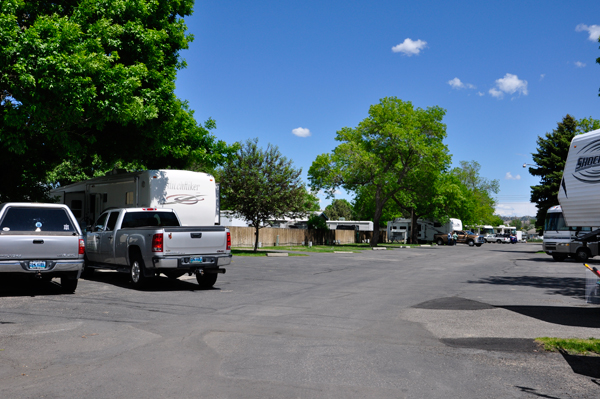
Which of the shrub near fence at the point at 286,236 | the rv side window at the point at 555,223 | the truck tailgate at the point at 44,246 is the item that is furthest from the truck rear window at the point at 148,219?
the shrub near fence at the point at 286,236

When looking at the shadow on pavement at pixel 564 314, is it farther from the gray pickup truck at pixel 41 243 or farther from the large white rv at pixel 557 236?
the large white rv at pixel 557 236

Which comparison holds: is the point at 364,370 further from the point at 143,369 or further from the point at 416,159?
the point at 416,159

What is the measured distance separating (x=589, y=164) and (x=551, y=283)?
765 cm

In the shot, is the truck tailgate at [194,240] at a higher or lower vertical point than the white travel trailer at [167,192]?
lower

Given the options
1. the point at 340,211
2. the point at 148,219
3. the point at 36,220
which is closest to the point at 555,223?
the point at 148,219

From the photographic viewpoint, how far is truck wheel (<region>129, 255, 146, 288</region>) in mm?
12440

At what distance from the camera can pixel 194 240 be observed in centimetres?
1238

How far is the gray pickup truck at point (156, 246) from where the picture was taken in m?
12.0

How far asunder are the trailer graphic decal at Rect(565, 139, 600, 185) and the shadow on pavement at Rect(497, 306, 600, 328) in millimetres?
2490

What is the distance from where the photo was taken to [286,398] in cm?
470

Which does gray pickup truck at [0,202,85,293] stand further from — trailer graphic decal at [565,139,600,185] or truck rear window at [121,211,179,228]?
trailer graphic decal at [565,139,600,185]

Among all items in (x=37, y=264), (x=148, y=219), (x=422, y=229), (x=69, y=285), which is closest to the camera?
(x=37, y=264)

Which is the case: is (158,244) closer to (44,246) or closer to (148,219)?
(44,246)

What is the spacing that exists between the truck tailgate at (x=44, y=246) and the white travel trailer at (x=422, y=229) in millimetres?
57615
